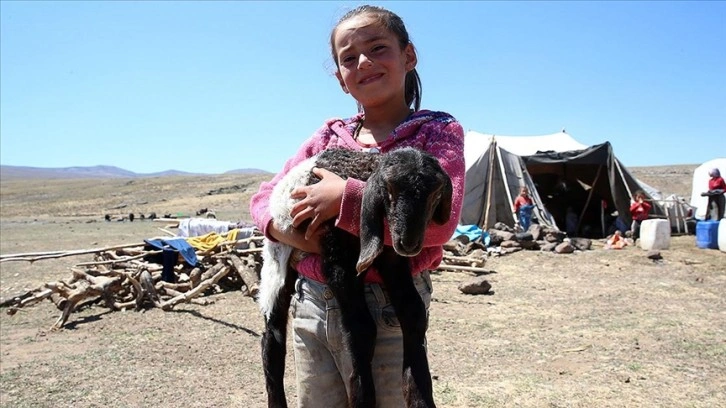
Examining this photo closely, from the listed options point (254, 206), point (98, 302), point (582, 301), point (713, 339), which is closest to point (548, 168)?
point (582, 301)

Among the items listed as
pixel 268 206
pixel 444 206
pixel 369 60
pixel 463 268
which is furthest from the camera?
pixel 463 268

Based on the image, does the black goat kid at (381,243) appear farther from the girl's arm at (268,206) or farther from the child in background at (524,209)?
the child in background at (524,209)

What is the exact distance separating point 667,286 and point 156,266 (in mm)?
8588

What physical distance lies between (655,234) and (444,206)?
12907 millimetres

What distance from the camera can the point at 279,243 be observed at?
7.14 ft

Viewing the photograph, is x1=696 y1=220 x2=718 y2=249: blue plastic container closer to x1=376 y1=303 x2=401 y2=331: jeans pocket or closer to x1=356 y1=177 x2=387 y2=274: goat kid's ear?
x1=376 y1=303 x2=401 y2=331: jeans pocket

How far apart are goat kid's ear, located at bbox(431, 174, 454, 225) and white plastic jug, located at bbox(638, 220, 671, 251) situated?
12.8 metres

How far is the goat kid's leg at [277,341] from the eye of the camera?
84.4 inches

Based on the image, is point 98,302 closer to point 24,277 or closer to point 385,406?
point 24,277

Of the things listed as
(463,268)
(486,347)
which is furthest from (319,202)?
(463,268)

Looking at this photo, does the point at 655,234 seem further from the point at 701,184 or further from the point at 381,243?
the point at 381,243

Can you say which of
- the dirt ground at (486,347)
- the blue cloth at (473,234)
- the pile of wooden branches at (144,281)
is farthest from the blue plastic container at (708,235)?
the pile of wooden branches at (144,281)

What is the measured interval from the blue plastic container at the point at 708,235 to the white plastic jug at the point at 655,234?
0.82m

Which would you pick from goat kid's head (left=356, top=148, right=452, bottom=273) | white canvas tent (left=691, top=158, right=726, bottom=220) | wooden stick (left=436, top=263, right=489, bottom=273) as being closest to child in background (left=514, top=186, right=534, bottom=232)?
wooden stick (left=436, top=263, right=489, bottom=273)
